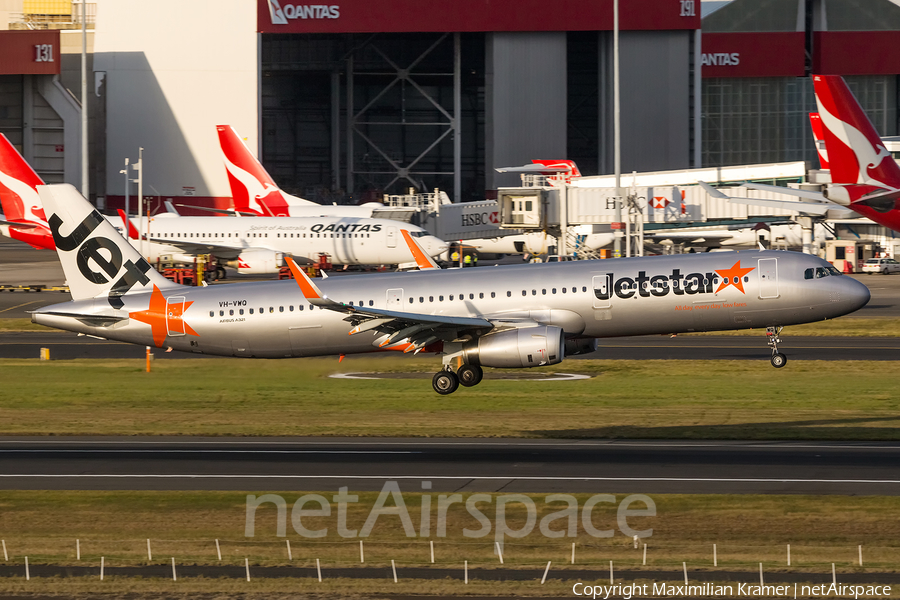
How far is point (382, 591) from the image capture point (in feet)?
69.8

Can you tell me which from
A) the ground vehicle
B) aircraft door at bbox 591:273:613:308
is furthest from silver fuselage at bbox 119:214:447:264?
aircraft door at bbox 591:273:613:308

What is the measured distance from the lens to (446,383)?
3966cm

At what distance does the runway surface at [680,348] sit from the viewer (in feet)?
185

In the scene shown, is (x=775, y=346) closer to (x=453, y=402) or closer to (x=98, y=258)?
(x=453, y=402)

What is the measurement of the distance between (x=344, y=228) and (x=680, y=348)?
41.1 m

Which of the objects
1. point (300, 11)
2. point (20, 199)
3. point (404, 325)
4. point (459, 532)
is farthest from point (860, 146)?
point (300, 11)

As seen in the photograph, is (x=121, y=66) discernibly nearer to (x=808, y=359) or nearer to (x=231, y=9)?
(x=231, y=9)

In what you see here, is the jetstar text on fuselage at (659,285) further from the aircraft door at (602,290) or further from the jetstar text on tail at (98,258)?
the jetstar text on tail at (98,258)

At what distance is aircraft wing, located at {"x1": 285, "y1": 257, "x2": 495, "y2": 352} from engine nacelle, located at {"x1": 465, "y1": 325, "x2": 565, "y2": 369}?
0.80m

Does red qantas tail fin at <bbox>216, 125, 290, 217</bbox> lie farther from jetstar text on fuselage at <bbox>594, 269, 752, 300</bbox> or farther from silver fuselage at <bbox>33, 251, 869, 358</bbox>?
jetstar text on fuselage at <bbox>594, 269, 752, 300</bbox>

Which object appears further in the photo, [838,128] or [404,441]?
[838,128]

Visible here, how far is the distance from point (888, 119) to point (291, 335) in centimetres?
12607

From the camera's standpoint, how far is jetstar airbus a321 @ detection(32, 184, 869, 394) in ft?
129

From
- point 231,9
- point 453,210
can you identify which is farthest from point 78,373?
point 231,9
